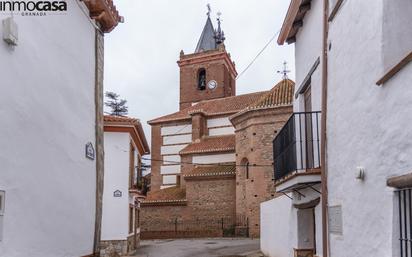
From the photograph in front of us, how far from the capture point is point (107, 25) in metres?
9.39

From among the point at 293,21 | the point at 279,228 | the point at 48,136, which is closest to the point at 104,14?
the point at 48,136

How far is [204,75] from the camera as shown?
4447cm

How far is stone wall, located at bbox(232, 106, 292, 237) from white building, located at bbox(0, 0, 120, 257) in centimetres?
1913

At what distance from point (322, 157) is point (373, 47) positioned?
2.43m

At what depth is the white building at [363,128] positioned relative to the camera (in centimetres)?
439

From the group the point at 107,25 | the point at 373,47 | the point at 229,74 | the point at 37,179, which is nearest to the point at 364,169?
the point at 373,47

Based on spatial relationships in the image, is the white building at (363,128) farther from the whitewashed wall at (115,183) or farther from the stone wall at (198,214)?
the stone wall at (198,214)

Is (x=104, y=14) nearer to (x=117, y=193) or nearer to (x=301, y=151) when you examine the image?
(x=301, y=151)

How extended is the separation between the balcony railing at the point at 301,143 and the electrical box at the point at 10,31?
14.7 feet

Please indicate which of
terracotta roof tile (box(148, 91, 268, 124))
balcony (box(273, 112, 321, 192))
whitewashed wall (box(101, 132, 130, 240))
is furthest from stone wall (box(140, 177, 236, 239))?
balcony (box(273, 112, 321, 192))

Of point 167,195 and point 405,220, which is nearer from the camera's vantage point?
point 405,220

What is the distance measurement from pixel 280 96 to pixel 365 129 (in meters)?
22.4

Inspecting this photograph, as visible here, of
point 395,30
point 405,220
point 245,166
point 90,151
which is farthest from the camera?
point 245,166

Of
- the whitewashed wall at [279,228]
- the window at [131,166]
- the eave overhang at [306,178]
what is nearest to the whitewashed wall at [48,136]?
Answer: the eave overhang at [306,178]
